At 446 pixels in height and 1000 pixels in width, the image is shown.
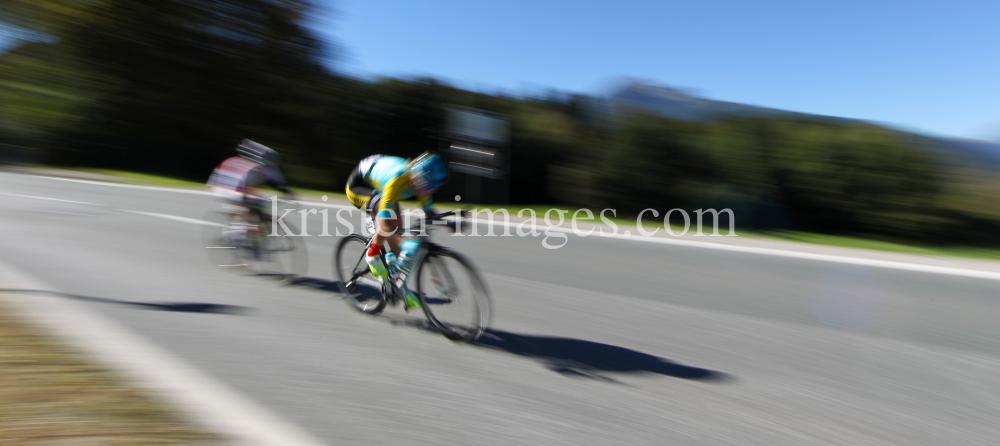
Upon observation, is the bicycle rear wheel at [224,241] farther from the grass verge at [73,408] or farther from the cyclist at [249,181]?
the grass verge at [73,408]

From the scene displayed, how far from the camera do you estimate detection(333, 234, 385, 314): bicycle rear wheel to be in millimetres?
5297

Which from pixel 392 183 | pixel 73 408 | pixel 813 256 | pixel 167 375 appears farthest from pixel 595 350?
pixel 813 256

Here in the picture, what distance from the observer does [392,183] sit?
4672 mm

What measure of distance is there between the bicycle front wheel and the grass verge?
203 centimetres

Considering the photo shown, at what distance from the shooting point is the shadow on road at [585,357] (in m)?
4.08

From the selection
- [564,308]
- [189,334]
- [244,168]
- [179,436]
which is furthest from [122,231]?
[179,436]

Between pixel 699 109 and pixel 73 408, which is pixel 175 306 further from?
pixel 699 109

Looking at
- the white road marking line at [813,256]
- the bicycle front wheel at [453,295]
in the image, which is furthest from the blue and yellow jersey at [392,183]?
the white road marking line at [813,256]

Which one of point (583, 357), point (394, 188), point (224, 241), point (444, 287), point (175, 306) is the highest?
point (394, 188)

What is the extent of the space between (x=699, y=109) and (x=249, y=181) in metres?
13.3

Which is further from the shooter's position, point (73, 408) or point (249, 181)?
point (249, 181)

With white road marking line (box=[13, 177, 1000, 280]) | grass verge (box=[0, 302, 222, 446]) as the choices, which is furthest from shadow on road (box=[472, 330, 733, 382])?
white road marking line (box=[13, 177, 1000, 280])

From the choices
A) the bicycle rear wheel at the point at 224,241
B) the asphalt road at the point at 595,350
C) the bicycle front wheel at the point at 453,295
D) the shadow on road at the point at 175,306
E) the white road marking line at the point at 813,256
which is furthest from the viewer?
the white road marking line at the point at 813,256

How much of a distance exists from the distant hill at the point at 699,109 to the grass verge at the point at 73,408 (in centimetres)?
1474
